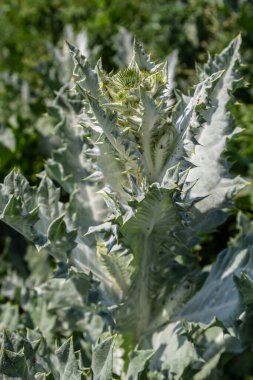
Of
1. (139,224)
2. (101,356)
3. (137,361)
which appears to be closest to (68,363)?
(101,356)

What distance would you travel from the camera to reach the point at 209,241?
272 cm

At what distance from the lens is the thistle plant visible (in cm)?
160

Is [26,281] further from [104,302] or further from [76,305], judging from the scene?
[104,302]

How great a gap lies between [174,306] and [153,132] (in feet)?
2.28

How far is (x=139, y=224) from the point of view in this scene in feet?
5.60

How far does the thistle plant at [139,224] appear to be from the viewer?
1604 millimetres

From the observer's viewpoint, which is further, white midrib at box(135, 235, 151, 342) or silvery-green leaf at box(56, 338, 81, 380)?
white midrib at box(135, 235, 151, 342)

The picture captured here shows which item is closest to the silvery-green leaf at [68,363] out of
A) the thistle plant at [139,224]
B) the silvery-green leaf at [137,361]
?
the thistle plant at [139,224]

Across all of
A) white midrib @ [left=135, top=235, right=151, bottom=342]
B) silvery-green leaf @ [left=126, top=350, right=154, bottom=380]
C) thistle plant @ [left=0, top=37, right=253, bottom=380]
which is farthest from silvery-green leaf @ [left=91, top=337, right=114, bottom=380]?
white midrib @ [left=135, top=235, right=151, bottom=342]

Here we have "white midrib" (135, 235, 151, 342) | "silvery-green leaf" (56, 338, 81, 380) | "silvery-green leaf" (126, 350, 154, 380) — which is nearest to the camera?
"silvery-green leaf" (56, 338, 81, 380)

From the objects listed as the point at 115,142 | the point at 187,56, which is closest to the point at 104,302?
the point at 115,142

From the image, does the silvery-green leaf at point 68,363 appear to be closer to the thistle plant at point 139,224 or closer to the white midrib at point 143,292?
the thistle plant at point 139,224

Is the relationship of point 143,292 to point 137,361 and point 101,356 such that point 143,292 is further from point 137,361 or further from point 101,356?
point 101,356

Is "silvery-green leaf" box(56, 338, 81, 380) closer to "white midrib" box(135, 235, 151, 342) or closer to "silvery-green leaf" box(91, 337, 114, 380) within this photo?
"silvery-green leaf" box(91, 337, 114, 380)
